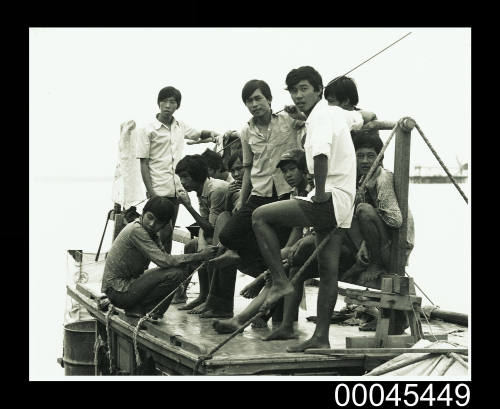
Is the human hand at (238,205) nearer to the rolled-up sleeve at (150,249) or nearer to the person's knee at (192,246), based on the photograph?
the rolled-up sleeve at (150,249)

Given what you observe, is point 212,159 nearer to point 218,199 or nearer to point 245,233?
point 218,199

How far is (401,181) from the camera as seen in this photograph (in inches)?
238

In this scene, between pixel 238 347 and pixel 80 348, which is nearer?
pixel 238 347

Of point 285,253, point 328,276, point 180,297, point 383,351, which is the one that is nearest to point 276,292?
point 328,276

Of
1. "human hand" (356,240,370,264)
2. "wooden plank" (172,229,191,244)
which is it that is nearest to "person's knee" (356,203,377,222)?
"human hand" (356,240,370,264)

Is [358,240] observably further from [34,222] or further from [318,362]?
[34,222]

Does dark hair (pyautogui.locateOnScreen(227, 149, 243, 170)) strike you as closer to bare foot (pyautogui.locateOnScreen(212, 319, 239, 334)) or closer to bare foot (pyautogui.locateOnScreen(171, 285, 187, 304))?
bare foot (pyautogui.locateOnScreen(171, 285, 187, 304))

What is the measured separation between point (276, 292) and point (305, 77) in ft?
4.80

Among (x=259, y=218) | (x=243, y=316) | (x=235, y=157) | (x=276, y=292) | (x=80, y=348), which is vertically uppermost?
(x=235, y=157)

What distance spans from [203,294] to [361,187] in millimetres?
2611

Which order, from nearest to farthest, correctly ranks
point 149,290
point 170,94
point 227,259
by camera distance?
point 227,259, point 149,290, point 170,94

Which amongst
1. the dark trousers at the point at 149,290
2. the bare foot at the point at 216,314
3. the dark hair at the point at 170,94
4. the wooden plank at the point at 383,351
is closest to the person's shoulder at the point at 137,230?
the dark trousers at the point at 149,290

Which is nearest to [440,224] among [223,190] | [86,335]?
[86,335]

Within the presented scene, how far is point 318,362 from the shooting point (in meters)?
5.55
